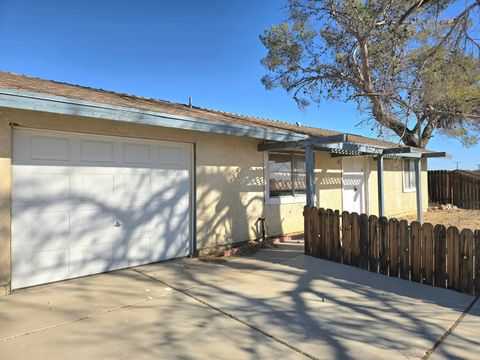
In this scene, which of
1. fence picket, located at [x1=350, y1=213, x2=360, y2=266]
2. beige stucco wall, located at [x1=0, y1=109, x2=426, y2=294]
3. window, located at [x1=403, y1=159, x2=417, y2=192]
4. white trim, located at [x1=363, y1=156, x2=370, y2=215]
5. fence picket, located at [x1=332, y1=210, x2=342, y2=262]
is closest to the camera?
beige stucco wall, located at [x1=0, y1=109, x2=426, y2=294]

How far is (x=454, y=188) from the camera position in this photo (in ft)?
62.3

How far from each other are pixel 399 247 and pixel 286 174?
4.24m

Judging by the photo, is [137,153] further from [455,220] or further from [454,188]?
[454,188]

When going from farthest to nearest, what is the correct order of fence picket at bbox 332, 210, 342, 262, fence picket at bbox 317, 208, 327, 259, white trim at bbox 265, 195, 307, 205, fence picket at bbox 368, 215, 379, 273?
white trim at bbox 265, 195, 307, 205, fence picket at bbox 317, 208, 327, 259, fence picket at bbox 332, 210, 342, 262, fence picket at bbox 368, 215, 379, 273

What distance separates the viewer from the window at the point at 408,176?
15534 millimetres

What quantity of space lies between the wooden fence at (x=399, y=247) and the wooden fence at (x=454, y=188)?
15319mm

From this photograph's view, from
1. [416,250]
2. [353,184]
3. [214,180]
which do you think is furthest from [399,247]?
[353,184]

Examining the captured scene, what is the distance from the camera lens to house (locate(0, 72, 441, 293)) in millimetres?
4770

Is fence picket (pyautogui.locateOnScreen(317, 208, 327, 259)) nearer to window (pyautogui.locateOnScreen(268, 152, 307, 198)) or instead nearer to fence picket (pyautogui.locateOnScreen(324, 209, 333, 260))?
fence picket (pyautogui.locateOnScreen(324, 209, 333, 260))

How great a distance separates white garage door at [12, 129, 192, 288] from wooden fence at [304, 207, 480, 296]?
2730 mm

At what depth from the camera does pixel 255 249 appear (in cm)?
784

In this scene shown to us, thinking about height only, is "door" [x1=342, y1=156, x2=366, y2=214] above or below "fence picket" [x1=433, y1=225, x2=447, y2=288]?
above

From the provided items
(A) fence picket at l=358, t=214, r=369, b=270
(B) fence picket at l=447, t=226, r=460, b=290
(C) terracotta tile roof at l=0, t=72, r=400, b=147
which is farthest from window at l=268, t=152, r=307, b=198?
(B) fence picket at l=447, t=226, r=460, b=290

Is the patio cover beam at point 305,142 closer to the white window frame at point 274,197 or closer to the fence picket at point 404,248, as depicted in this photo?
the white window frame at point 274,197
